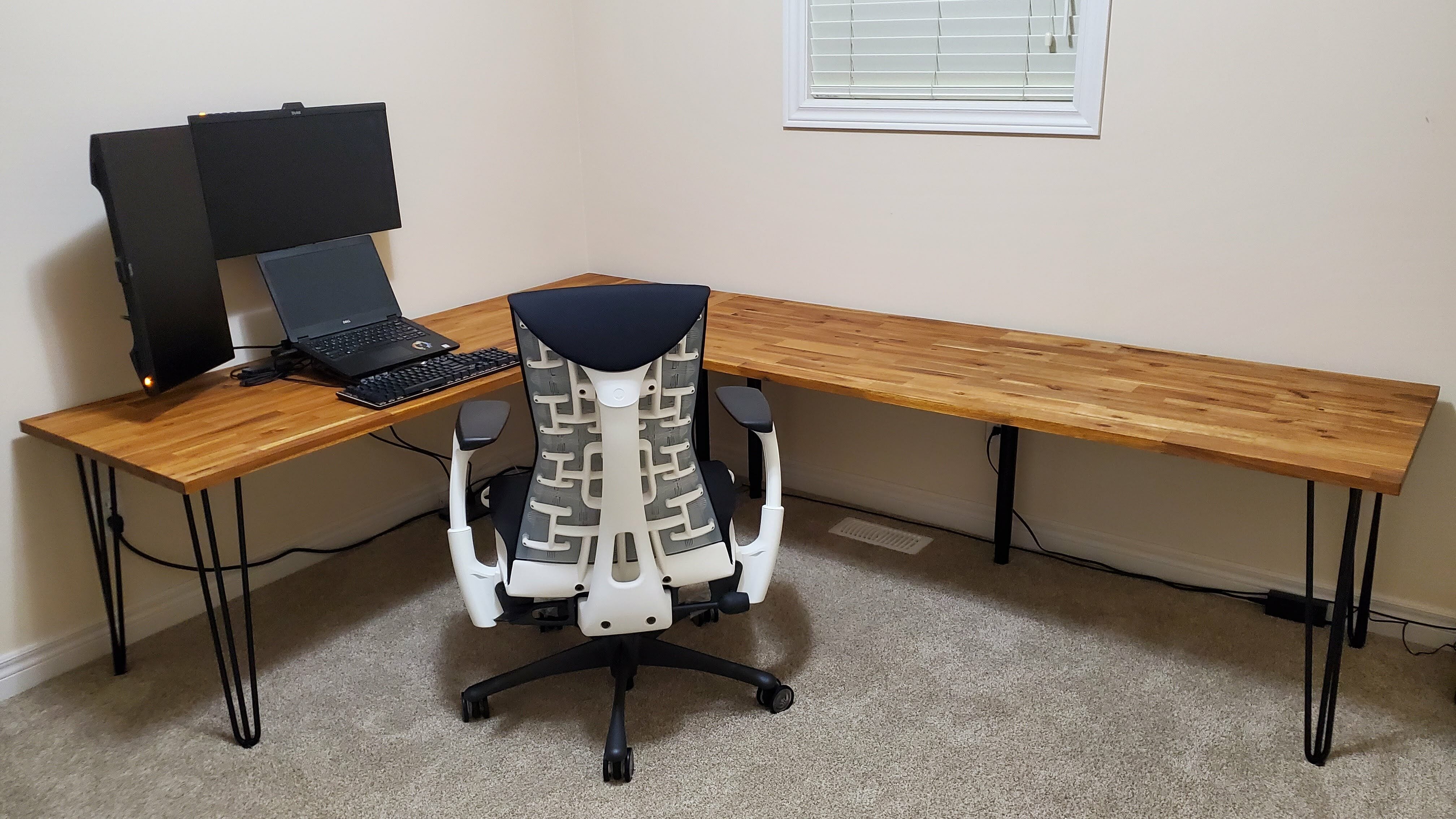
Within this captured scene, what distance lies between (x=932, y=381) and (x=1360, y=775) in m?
1.19

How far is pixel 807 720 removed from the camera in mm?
2293

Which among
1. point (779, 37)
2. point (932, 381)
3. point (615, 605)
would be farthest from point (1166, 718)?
point (779, 37)

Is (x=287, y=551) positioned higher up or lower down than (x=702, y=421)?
lower down

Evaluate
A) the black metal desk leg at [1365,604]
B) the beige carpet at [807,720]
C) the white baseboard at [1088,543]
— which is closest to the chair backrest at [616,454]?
the beige carpet at [807,720]

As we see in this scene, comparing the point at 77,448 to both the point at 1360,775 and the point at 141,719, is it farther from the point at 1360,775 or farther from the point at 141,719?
the point at 1360,775

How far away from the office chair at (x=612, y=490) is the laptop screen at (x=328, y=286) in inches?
30.0

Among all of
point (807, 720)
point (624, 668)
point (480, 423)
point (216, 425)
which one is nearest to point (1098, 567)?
point (807, 720)

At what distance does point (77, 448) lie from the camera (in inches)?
87.4

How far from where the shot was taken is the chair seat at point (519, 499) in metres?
2.11

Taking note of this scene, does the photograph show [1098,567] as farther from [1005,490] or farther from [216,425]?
[216,425]

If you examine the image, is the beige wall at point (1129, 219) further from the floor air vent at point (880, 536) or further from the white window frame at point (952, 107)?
the floor air vent at point (880, 536)

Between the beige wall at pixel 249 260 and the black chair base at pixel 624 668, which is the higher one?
the beige wall at pixel 249 260

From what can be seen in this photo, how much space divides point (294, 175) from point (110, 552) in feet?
3.48

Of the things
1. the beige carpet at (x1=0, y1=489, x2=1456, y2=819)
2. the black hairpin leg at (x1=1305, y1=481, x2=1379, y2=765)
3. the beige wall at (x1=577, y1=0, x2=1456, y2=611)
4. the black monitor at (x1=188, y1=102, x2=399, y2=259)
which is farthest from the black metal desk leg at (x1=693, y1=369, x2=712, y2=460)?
the black hairpin leg at (x1=1305, y1=481, x2=1379, y2=765)
